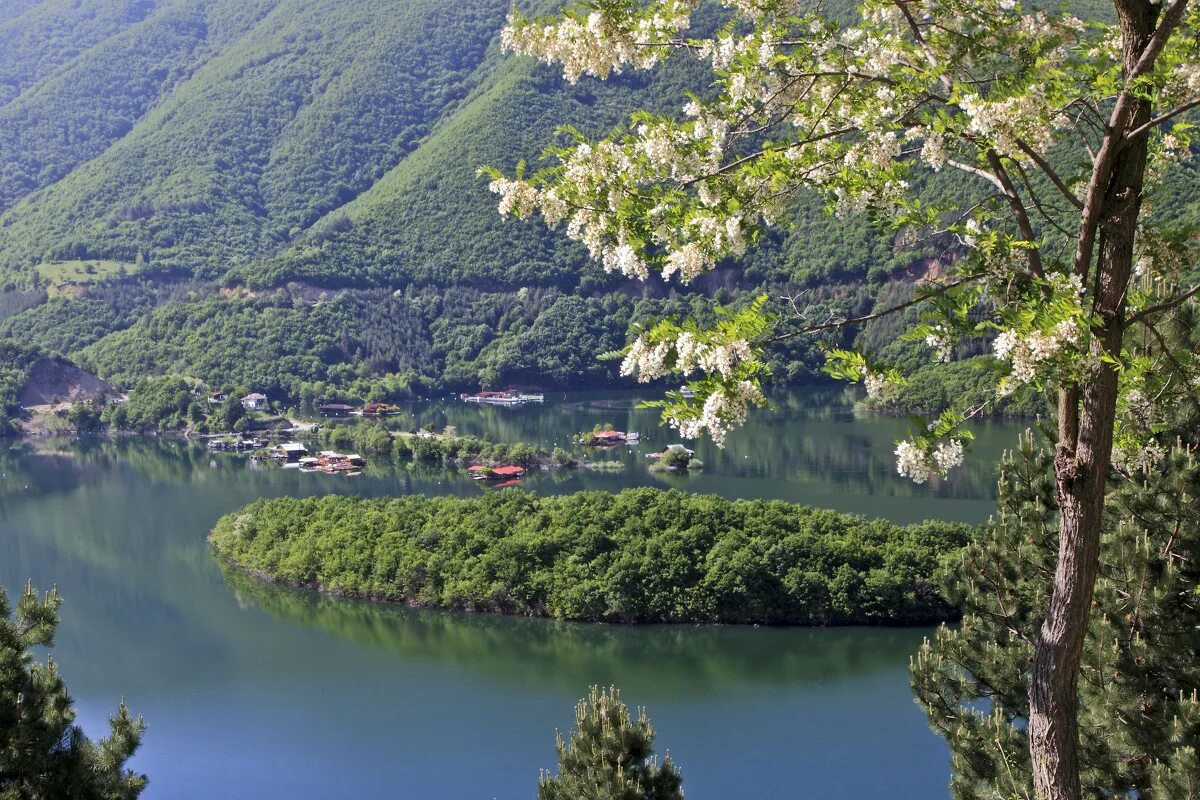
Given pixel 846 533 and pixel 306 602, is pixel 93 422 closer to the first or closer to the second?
pixel 306 602

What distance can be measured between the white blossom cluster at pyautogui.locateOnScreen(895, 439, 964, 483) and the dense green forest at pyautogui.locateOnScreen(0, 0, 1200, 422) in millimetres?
35602

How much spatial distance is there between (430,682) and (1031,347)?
18.5 meters

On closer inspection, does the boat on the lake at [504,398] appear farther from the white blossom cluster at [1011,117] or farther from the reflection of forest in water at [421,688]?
the white blossom cluster at [1011,117]

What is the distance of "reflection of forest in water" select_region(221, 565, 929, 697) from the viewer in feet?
65.8

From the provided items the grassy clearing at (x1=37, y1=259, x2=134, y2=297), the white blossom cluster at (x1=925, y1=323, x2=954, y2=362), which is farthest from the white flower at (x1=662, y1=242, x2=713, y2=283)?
the grassy clearing at (x1=37, y1=259, x2=134, y2=297)

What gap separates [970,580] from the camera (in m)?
8.10

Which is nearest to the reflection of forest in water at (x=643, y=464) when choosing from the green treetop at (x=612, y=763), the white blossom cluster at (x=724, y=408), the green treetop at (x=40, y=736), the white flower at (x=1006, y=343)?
the green treetop at (x=612, y=763)

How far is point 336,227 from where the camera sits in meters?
81.2

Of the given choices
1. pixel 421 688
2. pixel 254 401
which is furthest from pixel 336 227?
pixel 421 688

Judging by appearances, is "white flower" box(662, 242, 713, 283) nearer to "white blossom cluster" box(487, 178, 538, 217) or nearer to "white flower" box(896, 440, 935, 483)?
"white blossom cluster" box(487, 178, 538, 217)

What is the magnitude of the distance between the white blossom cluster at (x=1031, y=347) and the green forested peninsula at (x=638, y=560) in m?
17.6

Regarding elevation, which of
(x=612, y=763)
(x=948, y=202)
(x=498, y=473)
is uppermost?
(x=948, y=202)

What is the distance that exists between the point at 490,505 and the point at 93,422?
1429 inches

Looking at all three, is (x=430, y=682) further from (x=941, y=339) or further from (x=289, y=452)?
(x=289, y=452)
